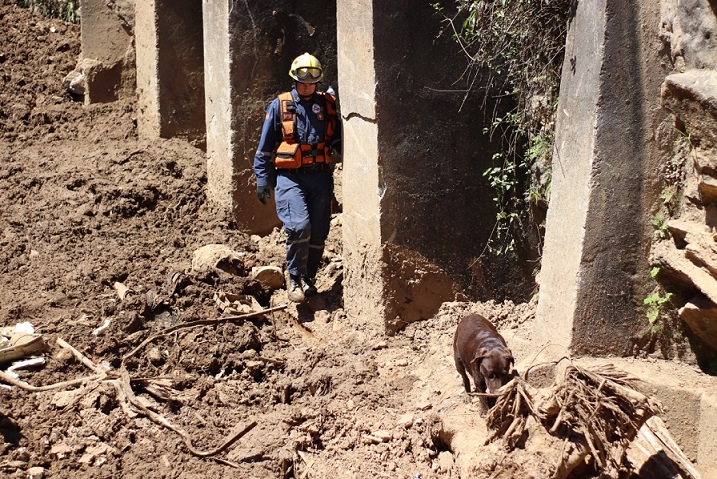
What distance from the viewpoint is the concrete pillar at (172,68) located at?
29.5ft

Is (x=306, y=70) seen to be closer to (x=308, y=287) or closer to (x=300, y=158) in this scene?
(x=300, y=158)

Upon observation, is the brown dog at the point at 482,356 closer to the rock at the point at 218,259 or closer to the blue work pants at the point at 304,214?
the blue work pants at the point at 304,214

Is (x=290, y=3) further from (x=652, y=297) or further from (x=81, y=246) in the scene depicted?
(x=652, y=297)

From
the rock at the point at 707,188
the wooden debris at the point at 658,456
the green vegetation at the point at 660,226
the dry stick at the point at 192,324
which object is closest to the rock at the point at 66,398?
the dry stick at the point at 192,324

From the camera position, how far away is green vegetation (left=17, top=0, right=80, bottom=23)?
36.0 ft

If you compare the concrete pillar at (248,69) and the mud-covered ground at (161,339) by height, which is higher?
the concrete pillar at (248,69)

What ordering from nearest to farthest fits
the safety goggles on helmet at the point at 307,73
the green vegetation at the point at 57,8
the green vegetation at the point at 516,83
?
1. the green vegetation at the point at 516,83
2. the safety goggles on helmet at the point at 307,73
3. the green vegetation at the point at 57,8

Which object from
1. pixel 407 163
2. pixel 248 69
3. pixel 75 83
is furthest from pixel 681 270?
pixel 75 83

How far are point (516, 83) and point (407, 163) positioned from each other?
0.96 meters

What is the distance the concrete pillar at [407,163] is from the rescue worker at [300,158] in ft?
1.61

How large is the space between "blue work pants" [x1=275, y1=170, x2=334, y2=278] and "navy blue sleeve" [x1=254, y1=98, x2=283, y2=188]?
4.1 inches

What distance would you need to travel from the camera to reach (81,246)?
752 cm

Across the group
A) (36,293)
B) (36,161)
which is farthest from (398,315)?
(36,161)

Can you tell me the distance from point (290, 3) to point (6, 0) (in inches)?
194
